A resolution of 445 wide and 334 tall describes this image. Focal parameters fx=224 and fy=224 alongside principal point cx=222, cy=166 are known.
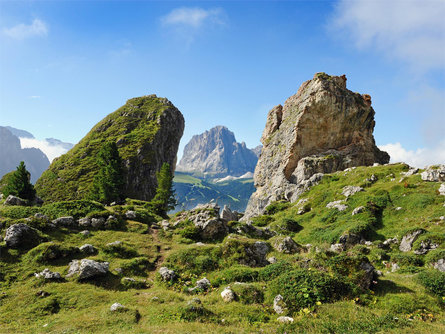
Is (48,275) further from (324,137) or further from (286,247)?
(324,137)

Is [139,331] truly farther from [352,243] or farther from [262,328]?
[352,243]

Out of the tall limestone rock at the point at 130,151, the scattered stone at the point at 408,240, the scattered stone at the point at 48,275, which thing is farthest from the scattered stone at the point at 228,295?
the tall limestone rock at the point at 130,151

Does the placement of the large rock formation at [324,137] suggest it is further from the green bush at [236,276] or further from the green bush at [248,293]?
the green bush at [248,293]

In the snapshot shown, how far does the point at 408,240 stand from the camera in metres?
25.9

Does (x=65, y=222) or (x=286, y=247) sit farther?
(x=65, y=222)

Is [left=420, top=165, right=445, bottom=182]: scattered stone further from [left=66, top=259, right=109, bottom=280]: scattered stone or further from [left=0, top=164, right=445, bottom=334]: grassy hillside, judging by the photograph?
[left=66, top=259, right=109, bottom=280]: scattered stone

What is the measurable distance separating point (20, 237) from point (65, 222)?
6860 millimetres

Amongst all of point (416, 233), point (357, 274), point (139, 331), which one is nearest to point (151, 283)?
point (139, 331)

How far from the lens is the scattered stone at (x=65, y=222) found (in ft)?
92.4

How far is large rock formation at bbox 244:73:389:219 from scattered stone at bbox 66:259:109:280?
66.3m

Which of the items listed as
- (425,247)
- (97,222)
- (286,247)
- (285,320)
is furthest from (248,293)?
(97,222)

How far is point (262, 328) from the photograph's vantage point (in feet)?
37.5

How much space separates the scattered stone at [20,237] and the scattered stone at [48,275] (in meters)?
6.07

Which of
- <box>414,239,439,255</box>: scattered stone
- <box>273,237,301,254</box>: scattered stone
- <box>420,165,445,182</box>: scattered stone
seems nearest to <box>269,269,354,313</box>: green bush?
<box>273,237,301,254</box>: scattered stone
